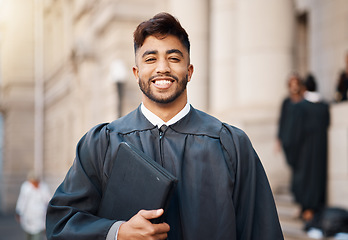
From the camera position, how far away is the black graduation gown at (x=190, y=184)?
6.61 ft

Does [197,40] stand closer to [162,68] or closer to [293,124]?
[293,124]

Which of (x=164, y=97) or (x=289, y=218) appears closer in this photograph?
(x=164, y=97)

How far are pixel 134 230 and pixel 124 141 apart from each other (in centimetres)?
42

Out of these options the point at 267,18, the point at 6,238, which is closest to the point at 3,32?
the point at 6,238

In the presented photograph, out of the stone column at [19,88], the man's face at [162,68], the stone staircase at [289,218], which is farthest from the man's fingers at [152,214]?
the stone column at [19,88]

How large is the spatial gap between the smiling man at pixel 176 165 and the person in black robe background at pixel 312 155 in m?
4.90

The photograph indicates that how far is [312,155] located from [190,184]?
17.1ft

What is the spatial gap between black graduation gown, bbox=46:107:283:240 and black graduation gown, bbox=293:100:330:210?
490cm

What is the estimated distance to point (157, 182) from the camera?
75.7 inches

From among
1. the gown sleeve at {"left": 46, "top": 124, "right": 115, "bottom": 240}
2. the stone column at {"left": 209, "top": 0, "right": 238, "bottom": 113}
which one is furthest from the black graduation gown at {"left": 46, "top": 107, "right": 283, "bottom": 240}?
the stone column at {"left": 209, "top": 0, "right": 238, "bottom": 113}

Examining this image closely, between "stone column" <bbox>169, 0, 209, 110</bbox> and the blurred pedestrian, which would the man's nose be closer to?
the blurred pedestrian

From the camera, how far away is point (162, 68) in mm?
2061

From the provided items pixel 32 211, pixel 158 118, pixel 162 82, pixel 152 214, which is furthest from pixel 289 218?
pixel 32 211

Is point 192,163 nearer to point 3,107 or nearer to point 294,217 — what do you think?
point 294,217
